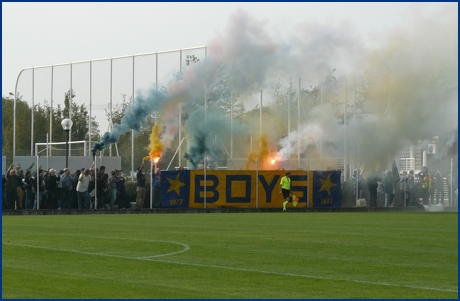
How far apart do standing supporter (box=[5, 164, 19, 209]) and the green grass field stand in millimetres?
14630

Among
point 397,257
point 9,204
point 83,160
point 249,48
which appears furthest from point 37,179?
point 397,257

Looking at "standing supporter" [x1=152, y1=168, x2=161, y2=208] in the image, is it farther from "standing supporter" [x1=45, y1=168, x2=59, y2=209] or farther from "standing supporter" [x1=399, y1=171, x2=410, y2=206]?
"standing supporter" [x1=399, y1=171, x2=410, y2=206]

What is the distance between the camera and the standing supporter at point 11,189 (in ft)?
133

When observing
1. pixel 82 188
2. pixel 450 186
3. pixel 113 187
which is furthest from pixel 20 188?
pixel 450 186

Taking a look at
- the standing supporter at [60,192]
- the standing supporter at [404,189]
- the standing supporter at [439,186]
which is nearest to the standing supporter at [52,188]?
the standing supporter at [60,192]

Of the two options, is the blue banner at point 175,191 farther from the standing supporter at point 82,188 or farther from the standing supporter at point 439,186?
the standing supporter at point 439,186

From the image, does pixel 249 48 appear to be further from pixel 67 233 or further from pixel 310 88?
pixel 67 233

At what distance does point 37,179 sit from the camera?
131 feet

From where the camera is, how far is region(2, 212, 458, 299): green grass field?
12766 millimetres

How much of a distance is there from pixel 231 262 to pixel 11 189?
2602 cm

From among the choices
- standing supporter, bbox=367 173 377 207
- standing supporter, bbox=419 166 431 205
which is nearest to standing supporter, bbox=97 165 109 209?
standing supporter, bbox=367 173 377 207

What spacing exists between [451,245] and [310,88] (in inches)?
1293

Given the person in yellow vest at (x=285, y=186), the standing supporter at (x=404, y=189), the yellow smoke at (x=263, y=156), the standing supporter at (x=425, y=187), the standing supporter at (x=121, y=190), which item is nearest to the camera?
the person in yellow vest at (x=285, y=186)

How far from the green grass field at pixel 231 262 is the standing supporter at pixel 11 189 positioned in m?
14.6
